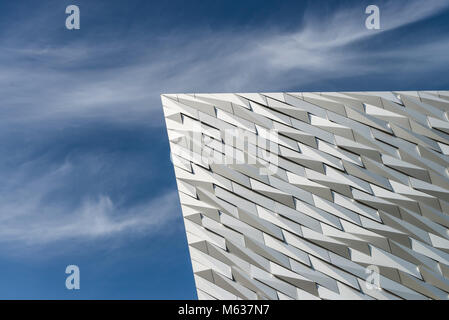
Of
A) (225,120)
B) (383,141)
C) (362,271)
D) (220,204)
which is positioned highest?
(225,120)

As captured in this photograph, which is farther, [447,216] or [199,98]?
[199,98]

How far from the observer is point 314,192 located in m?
16.9

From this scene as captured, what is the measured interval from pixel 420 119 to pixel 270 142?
6.12 meters

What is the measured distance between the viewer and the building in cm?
1578

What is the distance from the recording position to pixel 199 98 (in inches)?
737

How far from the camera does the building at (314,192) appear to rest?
621 inches

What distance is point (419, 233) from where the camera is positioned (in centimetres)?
1631
